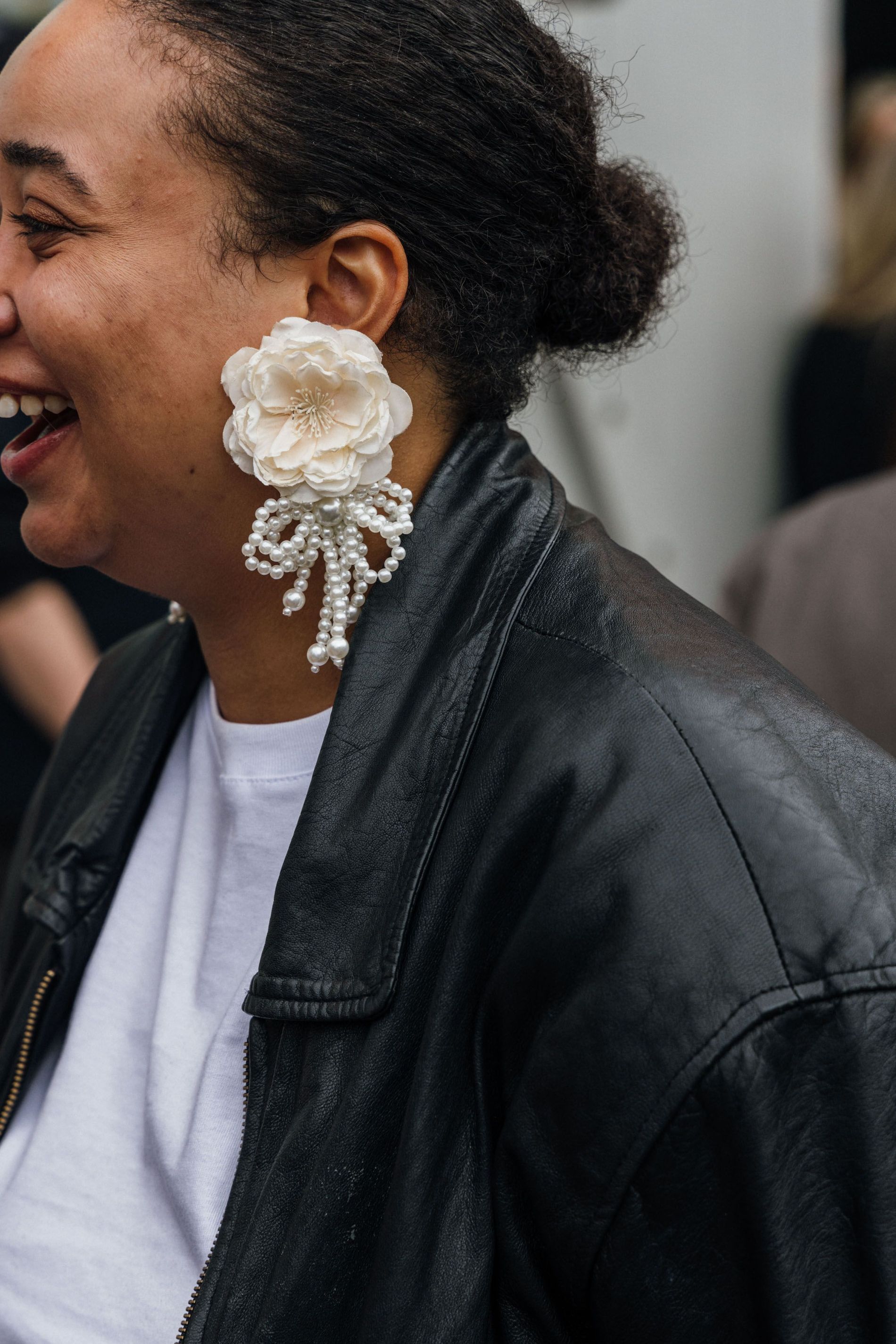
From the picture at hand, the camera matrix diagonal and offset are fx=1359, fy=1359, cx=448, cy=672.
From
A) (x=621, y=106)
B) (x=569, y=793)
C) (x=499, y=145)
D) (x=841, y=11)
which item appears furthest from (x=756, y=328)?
(x=569, y=793)

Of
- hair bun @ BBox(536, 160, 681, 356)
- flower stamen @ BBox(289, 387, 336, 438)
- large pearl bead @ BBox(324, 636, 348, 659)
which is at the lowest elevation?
large pearl bead @ BBox(324, 636, 348, 659)

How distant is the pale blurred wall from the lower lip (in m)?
2.13

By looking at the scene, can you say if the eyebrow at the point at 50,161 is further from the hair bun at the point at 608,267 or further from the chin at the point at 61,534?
the hair bun at the point at 608,267

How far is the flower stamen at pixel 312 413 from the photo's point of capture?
1.28 metres

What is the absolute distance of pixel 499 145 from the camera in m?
1.35

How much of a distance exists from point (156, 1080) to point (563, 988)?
0.50 metres

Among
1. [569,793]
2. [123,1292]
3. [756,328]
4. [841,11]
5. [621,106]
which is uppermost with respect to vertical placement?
[841,11]

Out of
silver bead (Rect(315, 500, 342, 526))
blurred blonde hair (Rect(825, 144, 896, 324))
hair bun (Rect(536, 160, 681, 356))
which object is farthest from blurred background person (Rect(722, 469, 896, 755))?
blurred blonde hair (Rect(825, 144, 896, 324))

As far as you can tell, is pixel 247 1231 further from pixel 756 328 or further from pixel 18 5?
pixel 756 328

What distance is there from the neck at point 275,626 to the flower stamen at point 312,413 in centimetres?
13

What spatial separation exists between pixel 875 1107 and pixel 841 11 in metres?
5.27

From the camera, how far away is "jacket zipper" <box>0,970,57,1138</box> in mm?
1535

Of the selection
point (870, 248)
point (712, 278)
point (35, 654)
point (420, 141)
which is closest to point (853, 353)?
point (870, 248)

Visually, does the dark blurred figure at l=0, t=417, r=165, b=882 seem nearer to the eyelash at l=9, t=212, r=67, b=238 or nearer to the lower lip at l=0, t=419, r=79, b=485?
the lower lip at l=0, t=419, r=79, b=485
